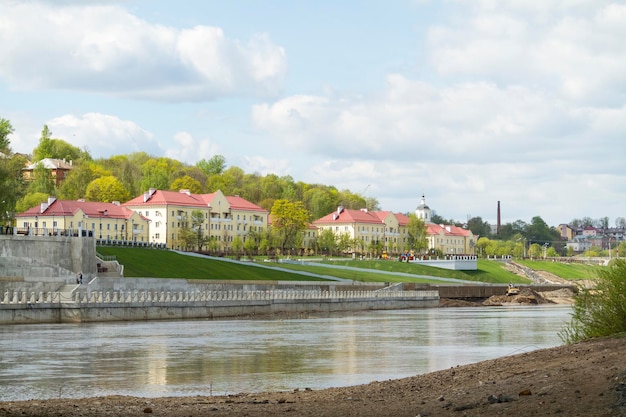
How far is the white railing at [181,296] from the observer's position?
60.4 meters

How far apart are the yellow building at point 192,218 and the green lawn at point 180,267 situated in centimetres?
5286

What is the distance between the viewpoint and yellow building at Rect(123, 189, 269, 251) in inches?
6511

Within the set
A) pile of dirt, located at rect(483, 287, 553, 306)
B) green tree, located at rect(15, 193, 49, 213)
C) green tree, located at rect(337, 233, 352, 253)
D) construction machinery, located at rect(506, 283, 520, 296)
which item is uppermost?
green tree, located at rect(15, 193, 49, 213)

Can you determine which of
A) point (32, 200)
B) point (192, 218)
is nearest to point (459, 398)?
point (32, 200)

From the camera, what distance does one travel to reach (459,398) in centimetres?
1656

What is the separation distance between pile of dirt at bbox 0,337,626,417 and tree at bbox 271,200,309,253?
152884 mm

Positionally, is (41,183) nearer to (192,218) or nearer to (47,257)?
(192,218)

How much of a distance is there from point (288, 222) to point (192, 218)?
17.8 m

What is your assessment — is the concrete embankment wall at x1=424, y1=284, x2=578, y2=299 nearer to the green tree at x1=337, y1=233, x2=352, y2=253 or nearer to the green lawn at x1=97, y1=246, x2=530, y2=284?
the green lawn at x1=97, y1=246, x2=530, y2=284

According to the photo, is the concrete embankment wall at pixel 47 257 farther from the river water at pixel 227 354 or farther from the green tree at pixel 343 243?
the green tree at pixel 343 243

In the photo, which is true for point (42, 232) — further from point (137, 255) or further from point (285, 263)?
point (285, 263)

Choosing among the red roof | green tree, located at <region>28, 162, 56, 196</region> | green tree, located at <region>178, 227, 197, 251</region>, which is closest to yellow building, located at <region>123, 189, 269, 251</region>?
green tree, located at <region>178, 227, 197, 251</region>

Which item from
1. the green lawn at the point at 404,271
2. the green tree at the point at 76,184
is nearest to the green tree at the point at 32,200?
the green tree at the point at 76,184

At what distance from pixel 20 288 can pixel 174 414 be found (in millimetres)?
51862
